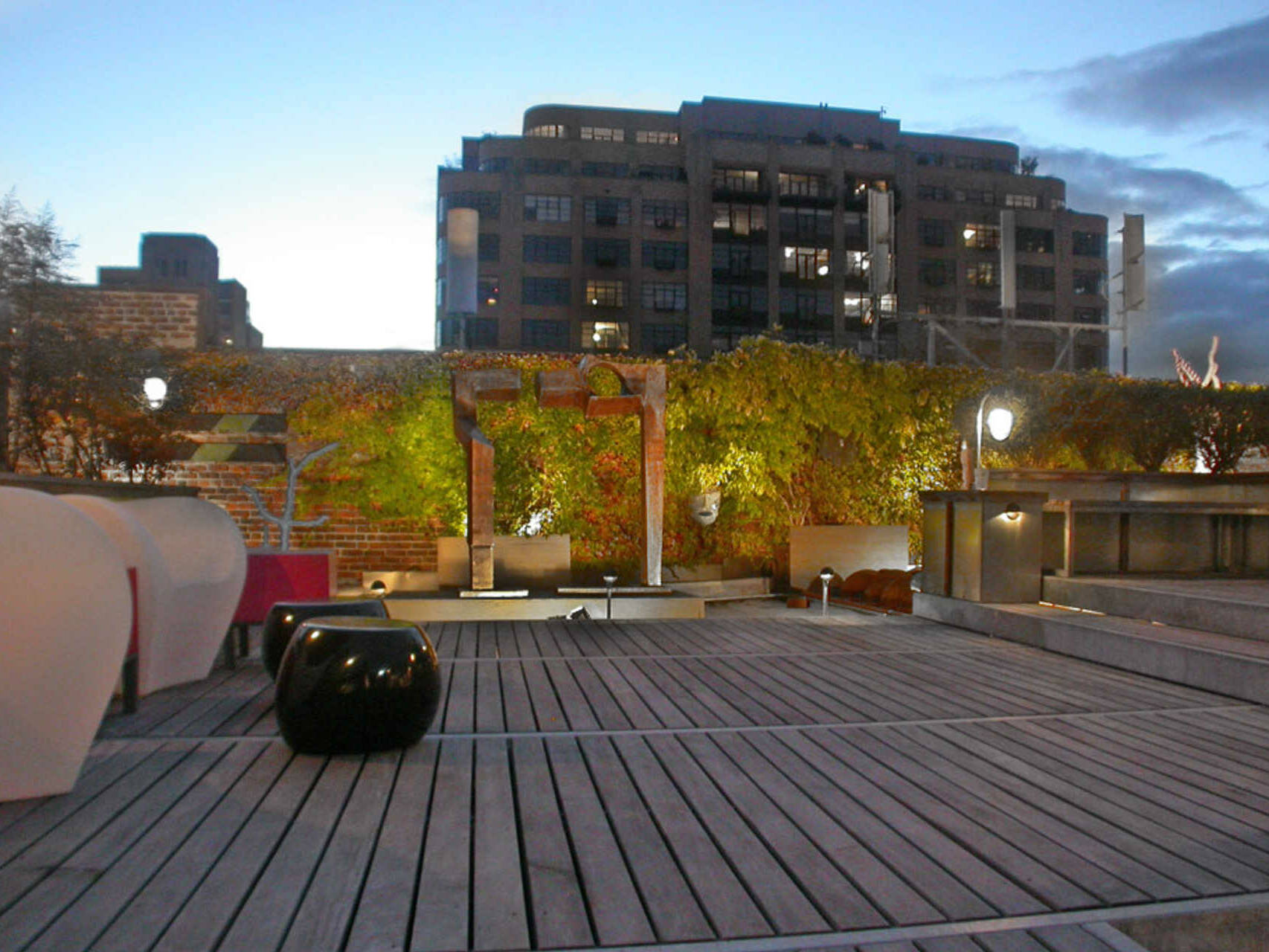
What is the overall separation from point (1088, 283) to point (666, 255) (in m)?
26.5

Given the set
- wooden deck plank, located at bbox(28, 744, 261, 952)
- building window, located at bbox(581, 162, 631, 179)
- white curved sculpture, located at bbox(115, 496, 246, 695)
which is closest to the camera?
wooden deck plank, located at bbox(28, 744, 261, 952)

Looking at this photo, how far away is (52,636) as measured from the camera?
12.5 ft

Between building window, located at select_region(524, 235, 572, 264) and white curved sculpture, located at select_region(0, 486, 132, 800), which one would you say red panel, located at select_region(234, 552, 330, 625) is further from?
building window, located at select_region(524, 235, 572, 264)

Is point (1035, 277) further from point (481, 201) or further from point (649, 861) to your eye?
point (649, 861)

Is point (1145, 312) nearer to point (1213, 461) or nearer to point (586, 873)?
point (1213, 461)

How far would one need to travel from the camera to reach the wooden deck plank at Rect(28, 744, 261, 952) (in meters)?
2.67

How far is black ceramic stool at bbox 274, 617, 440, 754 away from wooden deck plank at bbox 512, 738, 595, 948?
538 millimetres

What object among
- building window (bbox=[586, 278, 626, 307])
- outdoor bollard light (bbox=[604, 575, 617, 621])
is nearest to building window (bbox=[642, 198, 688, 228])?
building window (bbox=[586, 278, 626, 307])

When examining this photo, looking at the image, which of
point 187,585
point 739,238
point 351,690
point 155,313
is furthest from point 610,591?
point 739,238

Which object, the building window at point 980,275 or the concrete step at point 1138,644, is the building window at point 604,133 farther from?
the concrete step at point 1138,644

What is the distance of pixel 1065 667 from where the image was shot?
743cm

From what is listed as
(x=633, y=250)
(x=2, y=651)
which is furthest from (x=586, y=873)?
(x=633, y=250)

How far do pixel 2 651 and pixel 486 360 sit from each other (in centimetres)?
1071

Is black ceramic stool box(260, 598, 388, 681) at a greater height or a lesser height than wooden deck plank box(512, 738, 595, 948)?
greater
